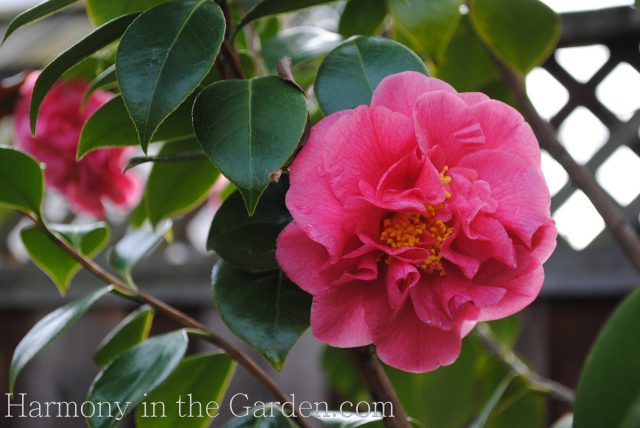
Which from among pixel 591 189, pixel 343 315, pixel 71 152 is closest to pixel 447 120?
pixel 343 315

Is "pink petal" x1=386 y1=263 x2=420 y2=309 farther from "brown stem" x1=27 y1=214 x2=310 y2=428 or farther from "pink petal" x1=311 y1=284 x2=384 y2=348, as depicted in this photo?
"brown stem" x1=27 y1=214 x2=310 y2=428

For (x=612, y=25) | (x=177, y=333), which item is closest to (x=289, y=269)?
(x=177, y=333)

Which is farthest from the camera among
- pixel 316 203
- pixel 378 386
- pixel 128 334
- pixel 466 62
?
pixel 466 62

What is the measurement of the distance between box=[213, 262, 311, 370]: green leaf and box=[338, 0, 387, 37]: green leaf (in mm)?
313

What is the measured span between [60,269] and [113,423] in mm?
257

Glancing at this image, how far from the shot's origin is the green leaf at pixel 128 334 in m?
0.80

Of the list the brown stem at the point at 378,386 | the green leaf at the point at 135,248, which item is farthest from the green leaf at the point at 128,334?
the brown stem at the point at 378,386

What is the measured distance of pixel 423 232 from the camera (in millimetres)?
496

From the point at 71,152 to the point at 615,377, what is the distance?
0.77m

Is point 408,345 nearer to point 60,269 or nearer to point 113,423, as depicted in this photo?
point 113,423

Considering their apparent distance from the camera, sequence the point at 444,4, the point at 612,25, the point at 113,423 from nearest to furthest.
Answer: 1. the point at 113,423
2. the point at 444,4
3. the point at 612,25

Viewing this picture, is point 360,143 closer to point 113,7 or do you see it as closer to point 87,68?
point 113,7

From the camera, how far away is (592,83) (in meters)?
1.80

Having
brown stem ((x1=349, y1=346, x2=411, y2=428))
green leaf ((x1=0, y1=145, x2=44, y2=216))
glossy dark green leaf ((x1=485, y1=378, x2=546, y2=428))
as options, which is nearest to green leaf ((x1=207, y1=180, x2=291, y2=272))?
brown stem ((x1=349, y1=346, x2=411, y2=428))
